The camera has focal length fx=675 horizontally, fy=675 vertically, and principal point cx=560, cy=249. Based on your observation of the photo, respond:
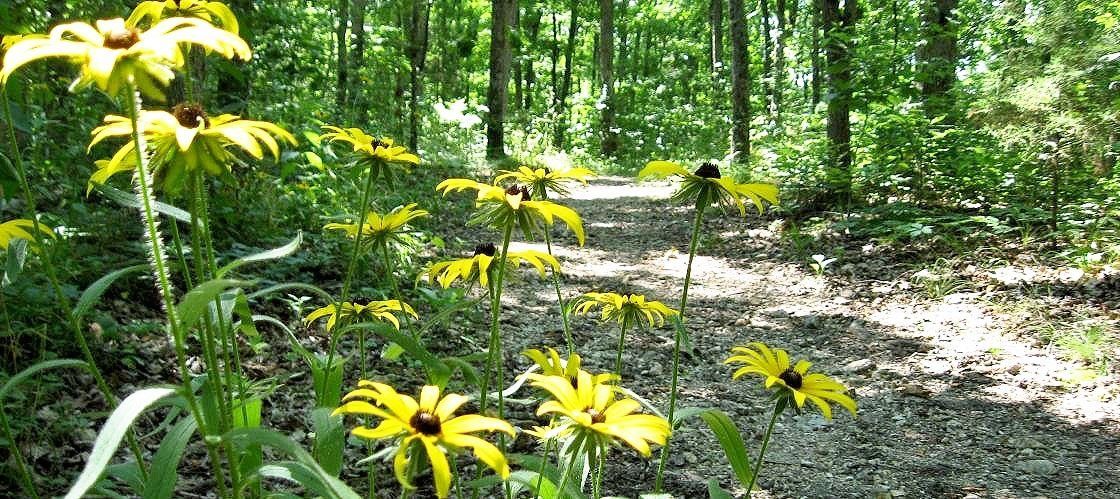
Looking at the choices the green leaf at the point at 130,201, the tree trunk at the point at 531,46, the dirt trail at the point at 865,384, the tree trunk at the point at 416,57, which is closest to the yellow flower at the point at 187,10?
the green leaf at the point at 130,201

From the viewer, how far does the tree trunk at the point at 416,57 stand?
7.97 meters

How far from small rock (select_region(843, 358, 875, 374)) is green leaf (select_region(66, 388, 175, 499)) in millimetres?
3297

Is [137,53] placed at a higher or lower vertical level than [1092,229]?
higher

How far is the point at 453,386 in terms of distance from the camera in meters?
2.85

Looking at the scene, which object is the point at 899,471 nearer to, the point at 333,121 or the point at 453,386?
the point at 453,386

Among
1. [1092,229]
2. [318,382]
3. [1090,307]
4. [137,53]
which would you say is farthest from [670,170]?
[1092,229]

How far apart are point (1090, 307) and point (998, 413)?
129 centimetres

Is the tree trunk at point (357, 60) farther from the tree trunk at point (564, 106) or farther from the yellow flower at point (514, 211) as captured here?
the tree trunk at point (564, 106)

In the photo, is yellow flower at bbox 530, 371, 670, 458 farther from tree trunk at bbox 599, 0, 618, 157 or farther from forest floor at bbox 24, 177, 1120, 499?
tree trunk at bbox 599, 0, 618, 157

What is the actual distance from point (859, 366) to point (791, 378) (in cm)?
224

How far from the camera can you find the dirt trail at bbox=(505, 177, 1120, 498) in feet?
8.17

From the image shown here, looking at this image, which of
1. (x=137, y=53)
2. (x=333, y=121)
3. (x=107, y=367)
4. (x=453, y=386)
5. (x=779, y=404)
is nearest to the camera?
(x=137, y=53)

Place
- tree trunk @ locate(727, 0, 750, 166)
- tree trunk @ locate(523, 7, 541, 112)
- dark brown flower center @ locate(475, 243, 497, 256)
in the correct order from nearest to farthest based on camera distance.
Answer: dark brown flower center @ locate(475, 243, 497, 256), tree trunk @ locate(727, 0, 750, 166), tree trunk @ locate(523, 7, 541, 112)

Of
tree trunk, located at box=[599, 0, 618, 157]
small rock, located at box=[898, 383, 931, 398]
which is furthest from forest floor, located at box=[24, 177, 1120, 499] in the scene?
tree trunk, located at box=[599, 0, 618, 157]
